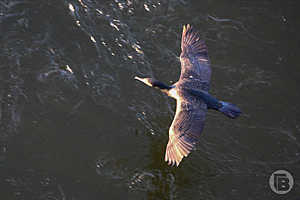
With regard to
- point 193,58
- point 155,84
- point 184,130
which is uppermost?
point 193,58

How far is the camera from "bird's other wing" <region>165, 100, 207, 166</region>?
5.68 meters

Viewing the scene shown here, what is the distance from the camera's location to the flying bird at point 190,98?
5816 mm

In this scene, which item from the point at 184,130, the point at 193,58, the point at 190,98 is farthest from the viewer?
the point at 193,58

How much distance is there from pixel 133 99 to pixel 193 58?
1.17 meters

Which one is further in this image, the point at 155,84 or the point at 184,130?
the point at 155,84

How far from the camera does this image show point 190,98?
21.1 ft

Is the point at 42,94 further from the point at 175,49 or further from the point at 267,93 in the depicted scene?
the point at 267,93

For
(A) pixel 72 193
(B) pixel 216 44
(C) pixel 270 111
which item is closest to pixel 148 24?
(B) pixel 216 44

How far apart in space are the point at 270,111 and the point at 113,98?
2.53 metres

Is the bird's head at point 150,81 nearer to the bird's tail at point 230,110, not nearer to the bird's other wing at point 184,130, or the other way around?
the bird's other wing at point 184,130

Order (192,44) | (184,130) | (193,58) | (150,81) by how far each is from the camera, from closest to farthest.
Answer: (184,130) → (150,81) → (193,58) → (192,44)
